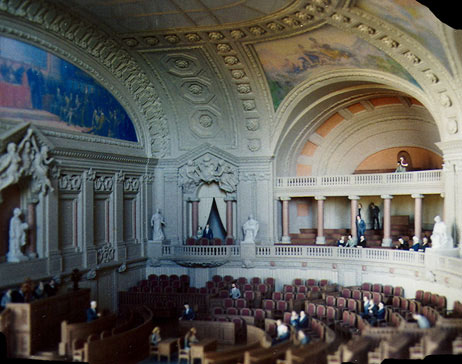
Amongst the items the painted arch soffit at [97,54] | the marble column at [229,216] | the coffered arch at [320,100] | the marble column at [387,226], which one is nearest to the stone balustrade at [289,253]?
the marble column at [229,216]

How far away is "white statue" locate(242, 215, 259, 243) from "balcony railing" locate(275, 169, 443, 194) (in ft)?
6.66

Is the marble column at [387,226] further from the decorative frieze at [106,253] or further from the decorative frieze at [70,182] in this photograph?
the decorative frieze at [70,182]

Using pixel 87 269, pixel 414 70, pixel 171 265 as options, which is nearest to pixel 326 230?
pixel 171 265

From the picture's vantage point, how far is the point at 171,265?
2417 centimetres

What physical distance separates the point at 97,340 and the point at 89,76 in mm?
11087

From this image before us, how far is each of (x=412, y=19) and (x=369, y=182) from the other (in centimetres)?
843

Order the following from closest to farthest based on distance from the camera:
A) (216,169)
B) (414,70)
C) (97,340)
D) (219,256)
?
(97,340) → (414,70) → (219,256) → (216,169)

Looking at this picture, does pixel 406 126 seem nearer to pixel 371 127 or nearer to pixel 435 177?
pixel 371 127

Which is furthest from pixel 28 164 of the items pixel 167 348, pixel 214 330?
pixel 214 330

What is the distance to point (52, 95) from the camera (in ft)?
57.7

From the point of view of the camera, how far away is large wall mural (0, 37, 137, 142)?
51.0 feet

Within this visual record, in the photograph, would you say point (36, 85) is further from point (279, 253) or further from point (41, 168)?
point (279, 253)

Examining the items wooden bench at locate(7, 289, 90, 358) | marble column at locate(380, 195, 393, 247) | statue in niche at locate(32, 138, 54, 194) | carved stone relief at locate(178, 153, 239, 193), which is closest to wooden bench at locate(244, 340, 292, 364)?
wooden bench at locate(7, 289, 90, 358)

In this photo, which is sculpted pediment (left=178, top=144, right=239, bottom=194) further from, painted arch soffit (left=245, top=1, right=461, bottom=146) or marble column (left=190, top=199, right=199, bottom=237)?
painted arch soffit (left=245, top=1, right=461, bottom=146)
